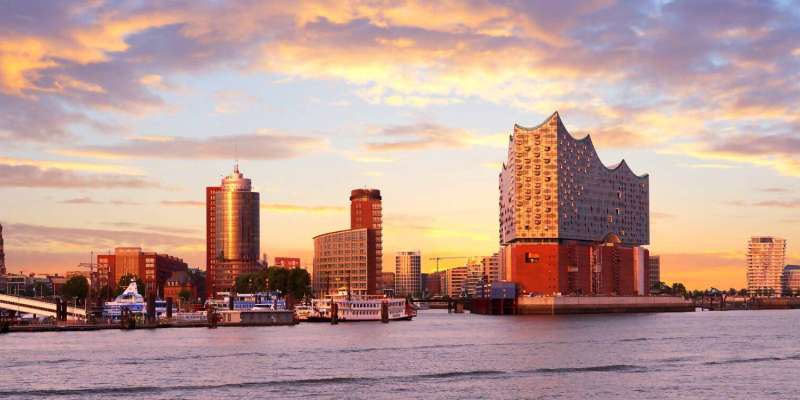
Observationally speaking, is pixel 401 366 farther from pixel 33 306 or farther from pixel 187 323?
pixel 33 306

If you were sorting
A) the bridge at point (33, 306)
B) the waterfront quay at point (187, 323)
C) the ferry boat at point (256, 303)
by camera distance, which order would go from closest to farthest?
the waterfront quay at point (187, 323) → the bridge at point (33, 306) → the ferry boat at point (256, 303)

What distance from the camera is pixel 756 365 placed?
94.7m

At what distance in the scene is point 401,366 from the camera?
93750 mm

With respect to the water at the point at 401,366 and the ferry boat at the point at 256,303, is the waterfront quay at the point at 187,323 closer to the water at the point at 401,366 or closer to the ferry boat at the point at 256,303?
the ferry boat at the point at 256,303

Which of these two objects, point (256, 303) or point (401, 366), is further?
point (256, 303)

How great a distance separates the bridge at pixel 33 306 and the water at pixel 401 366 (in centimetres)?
4133

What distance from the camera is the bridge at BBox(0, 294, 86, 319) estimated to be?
183 meters

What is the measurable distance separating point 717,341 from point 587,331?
98.4 feet

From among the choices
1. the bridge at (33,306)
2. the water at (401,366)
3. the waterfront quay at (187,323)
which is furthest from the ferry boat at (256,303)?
the water at (401,366)

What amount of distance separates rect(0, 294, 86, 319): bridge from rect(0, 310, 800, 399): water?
4133cm

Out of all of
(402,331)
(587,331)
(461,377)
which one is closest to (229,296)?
(402,331)

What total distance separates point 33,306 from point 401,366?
11388 centimetres

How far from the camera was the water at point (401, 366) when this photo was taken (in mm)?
75062

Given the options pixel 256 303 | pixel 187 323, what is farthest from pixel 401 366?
pixel 256 303
